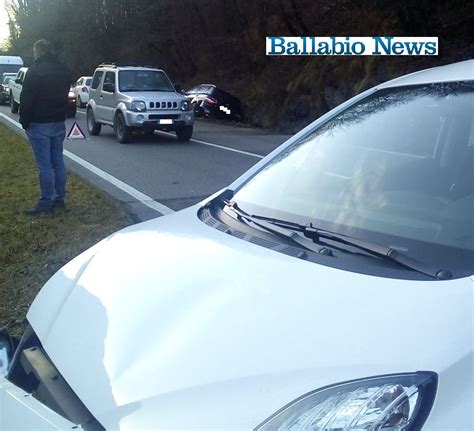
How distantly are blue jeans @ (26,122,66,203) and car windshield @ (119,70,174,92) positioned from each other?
9567mm

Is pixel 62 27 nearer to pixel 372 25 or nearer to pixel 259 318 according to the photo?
pixel 372 25

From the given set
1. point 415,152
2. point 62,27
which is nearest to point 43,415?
point 415,152

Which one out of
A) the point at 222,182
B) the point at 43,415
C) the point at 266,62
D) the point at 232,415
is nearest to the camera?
the point at 232,415

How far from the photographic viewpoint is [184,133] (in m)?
16.9

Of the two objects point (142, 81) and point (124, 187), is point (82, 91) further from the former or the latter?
point (124, 187)

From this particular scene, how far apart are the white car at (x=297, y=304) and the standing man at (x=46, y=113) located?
4.77m

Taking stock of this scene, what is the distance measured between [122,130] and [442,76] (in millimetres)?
14152

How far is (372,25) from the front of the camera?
22594mm

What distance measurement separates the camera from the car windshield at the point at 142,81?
1683 centimetres

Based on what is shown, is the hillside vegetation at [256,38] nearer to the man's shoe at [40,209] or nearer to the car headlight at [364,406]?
the man's shoe at [40,209]

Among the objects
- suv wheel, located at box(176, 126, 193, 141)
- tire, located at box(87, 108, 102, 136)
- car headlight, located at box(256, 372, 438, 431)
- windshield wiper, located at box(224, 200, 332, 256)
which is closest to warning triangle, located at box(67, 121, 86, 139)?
suv wheel, located at box(176, 126, 193, 141)

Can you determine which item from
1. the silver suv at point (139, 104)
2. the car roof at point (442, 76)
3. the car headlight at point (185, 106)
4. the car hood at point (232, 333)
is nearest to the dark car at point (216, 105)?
the silver suv at point (139, 104)

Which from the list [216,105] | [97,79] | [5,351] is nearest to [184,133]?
[97,79]

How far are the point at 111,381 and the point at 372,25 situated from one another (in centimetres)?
2260
